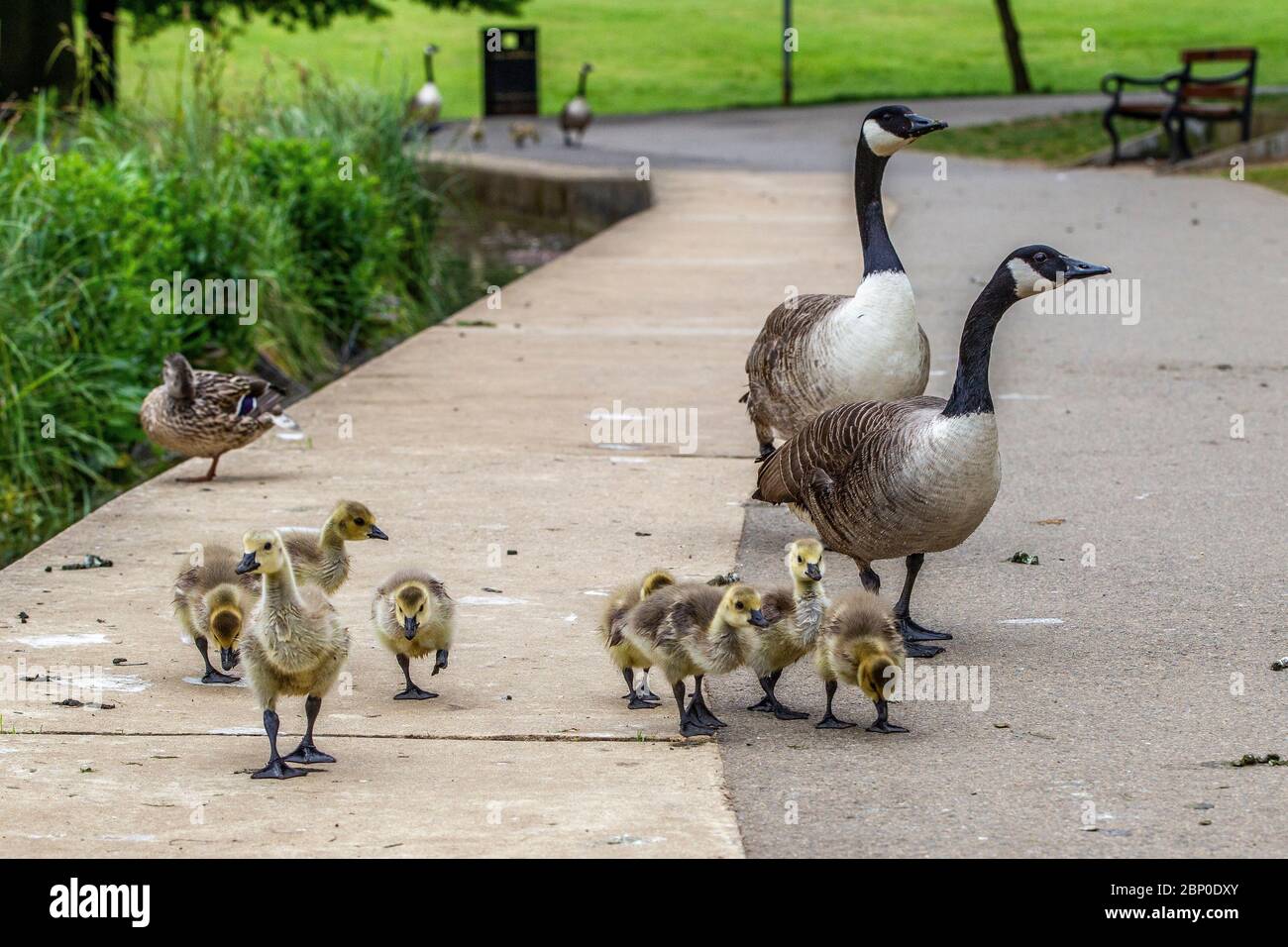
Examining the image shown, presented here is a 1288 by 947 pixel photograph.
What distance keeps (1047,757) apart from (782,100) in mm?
38613

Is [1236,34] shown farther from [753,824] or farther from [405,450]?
[753,824]

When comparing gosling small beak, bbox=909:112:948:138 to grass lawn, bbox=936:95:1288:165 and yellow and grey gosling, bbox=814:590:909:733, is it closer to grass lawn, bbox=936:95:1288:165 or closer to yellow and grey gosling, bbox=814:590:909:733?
yellow and grey gosling, bbox=814:590:909:733

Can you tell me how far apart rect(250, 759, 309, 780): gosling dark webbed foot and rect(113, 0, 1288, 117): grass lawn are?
123ft

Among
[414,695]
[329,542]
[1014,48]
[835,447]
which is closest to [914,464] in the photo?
[835,447]

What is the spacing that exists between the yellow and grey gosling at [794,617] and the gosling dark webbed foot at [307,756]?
120cm

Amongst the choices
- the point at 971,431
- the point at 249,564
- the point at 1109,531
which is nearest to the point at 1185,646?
the point at 971,431

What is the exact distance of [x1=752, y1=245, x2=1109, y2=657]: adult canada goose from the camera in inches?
223

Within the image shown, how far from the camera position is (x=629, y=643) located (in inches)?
209

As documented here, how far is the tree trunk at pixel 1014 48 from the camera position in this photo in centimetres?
4072

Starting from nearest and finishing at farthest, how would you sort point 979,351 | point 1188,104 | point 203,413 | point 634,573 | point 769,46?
point 979,351, point 634,573, point 203,413, point 1188,104, point 769,46

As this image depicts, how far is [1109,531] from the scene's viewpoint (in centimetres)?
746

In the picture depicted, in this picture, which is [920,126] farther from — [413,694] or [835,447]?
[413,694]

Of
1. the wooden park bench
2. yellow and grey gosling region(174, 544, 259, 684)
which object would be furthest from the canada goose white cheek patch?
the wooden park bench

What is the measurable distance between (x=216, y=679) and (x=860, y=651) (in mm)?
2017
